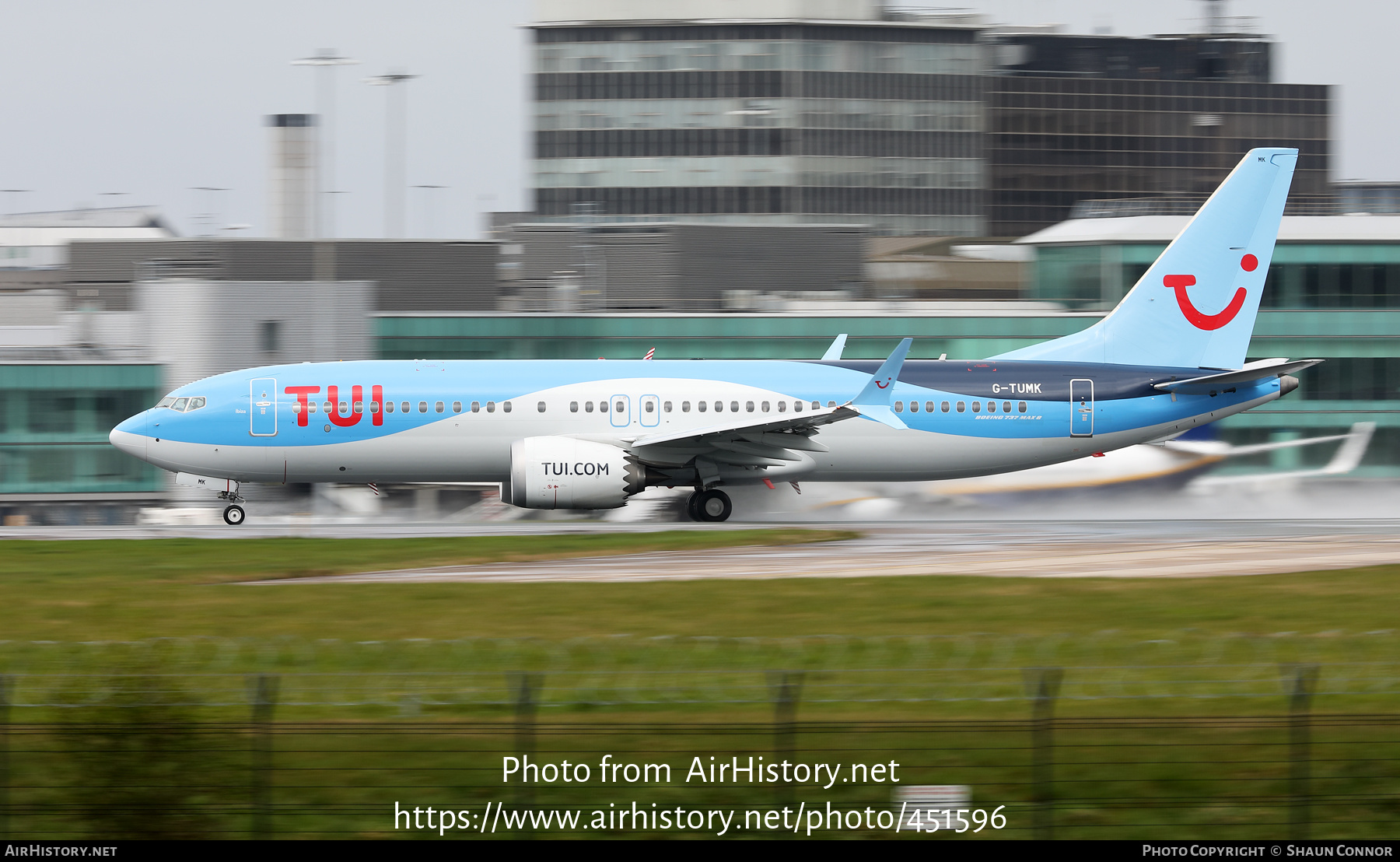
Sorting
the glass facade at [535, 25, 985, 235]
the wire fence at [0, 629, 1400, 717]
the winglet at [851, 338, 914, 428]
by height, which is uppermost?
the glass facade at [535, 25, 985, 235]

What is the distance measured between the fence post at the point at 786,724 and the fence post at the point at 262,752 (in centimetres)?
370

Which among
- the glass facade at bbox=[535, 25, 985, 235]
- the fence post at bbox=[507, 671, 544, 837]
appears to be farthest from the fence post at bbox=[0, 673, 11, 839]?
the glass facade at bbox=[535, 25, 985, 235]

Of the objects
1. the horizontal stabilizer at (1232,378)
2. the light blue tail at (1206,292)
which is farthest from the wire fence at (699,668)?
the light blue tail at (1206,292)

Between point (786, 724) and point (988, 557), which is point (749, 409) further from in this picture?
point (786, 724)

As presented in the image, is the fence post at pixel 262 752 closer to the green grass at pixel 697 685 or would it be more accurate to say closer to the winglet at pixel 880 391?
the green grass at pixel 697 685

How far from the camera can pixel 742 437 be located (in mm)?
34438

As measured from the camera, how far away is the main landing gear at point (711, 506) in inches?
1421

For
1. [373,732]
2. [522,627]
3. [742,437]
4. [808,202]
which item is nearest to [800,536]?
[742,437]

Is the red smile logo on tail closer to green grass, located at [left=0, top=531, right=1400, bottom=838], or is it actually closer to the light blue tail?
the light blue tail

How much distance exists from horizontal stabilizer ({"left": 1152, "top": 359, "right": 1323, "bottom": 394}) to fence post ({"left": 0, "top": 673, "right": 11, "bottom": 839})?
30.4 m

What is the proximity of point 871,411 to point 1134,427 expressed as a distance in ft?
23.7

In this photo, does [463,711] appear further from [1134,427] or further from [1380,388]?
[1380,388]

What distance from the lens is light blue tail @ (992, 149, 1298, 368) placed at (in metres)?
37.4

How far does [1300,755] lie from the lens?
11.9 metres
